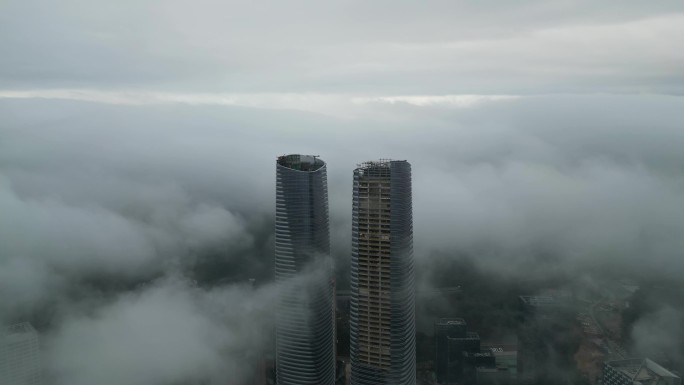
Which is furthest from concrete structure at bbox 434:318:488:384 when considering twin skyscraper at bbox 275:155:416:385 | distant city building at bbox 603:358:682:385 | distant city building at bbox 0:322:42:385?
distant city building at bbox 0:322:42:385

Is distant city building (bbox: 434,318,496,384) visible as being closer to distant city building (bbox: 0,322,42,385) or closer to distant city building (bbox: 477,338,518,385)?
distant city building (bbox: 477,338,518,385)

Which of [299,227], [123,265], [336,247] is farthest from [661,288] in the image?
[123,265]

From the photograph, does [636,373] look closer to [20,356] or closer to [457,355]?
[457,355]

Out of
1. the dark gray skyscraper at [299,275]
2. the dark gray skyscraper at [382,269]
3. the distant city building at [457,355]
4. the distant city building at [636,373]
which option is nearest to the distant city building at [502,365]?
the distant city building at [457,355]

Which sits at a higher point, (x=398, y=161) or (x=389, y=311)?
(x=398, y=161)

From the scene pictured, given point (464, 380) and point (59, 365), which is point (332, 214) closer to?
point (464, 380)

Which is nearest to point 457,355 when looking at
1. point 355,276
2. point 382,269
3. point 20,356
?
point 382,269
